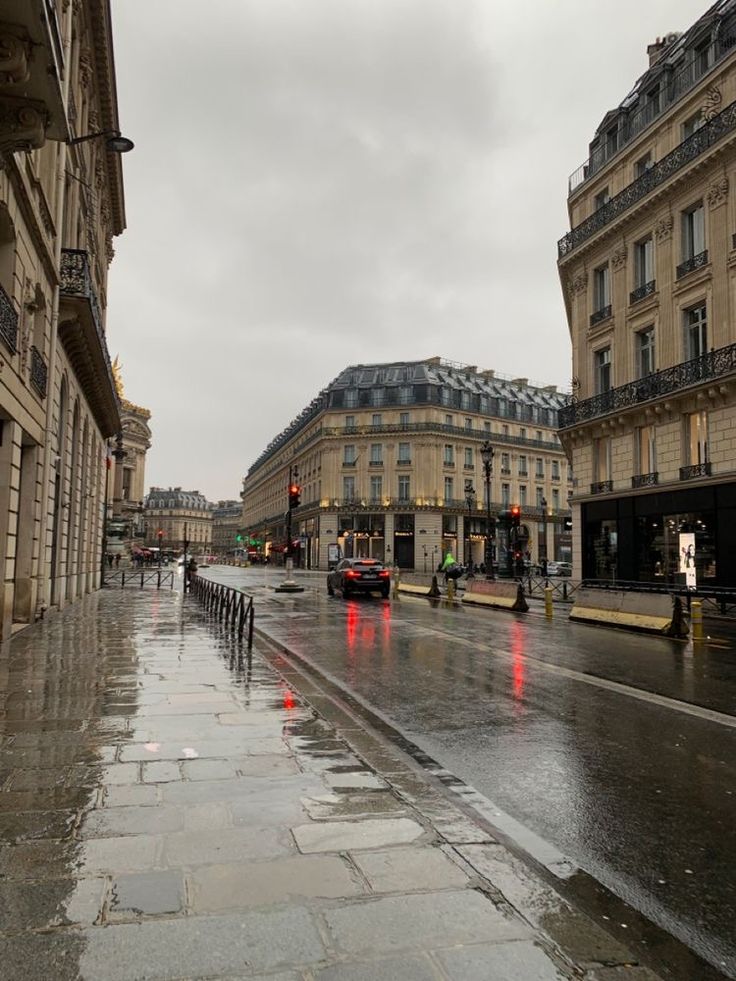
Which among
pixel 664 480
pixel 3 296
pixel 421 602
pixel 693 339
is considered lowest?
pixel 421 602

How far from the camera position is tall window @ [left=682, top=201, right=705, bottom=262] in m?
24.5

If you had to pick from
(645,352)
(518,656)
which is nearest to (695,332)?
(645,352)

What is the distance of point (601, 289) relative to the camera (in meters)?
30.4

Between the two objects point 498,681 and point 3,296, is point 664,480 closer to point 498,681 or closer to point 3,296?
point 498,681

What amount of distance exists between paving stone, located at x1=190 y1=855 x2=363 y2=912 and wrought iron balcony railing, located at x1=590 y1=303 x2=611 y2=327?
29.3 m

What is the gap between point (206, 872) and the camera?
3518 millimetres

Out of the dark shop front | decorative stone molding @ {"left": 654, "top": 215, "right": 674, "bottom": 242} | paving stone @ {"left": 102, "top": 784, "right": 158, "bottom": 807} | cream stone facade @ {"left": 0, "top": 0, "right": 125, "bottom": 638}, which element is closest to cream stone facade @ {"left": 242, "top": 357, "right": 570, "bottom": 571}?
the dark shop front

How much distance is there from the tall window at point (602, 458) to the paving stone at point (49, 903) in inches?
1092

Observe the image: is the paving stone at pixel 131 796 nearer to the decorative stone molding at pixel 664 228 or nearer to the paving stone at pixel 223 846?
the paving stone at pixel 223 846

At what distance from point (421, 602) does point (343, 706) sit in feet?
62.1

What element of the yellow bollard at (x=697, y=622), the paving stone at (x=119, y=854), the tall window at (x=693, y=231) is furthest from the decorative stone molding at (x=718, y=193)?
the paving stone at (x=119, y=854)

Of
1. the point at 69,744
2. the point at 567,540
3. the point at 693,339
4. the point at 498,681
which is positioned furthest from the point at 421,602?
the point at 567,540

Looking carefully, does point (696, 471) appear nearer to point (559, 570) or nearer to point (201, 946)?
point (201, 946)

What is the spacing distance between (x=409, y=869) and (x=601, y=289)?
30.8 metres
